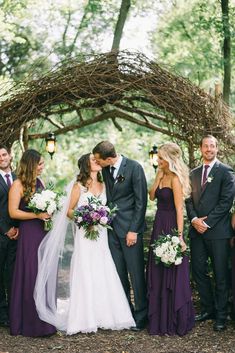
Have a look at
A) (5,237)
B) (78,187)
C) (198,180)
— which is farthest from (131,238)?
(5,237)

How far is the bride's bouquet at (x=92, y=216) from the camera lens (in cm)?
592

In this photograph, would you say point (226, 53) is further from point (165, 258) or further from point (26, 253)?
point (26, 253)

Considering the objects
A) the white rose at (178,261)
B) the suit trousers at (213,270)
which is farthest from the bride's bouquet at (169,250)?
the suit trousers at (213,270)

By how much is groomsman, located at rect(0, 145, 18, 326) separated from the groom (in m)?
1.18

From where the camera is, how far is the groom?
6.20 metres

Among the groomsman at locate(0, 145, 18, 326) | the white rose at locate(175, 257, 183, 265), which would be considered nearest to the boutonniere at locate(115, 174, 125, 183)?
the white rose at locate(175, 257, 183, 265)

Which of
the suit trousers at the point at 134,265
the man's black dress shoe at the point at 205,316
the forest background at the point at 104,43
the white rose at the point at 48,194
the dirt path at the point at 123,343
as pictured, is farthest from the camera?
the forest background at the point at 104,43

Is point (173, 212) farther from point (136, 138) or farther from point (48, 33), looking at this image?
point (48, 33)

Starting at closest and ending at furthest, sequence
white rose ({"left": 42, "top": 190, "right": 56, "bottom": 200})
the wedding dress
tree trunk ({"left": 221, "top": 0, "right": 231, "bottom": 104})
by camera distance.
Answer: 1. white rose ({"left": 42, "top": 190, "right": 56, "bottom": 200})
2. the wedding dress
3. tree trunk ({"left": 221, "top": 0, "right": 231, "bottom": 104})

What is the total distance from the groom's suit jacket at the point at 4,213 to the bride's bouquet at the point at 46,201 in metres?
0.46

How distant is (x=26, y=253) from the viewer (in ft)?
19.6

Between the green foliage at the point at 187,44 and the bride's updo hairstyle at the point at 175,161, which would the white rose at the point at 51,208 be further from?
the green foliage at the point at 187,44

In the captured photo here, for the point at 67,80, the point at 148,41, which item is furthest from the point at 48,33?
the point at 67,80

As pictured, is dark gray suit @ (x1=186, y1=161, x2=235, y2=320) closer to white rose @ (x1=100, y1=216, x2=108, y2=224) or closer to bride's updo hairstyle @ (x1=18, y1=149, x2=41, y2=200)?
white rose @ (x1=100, y1=216, x2=108, y2=224)
